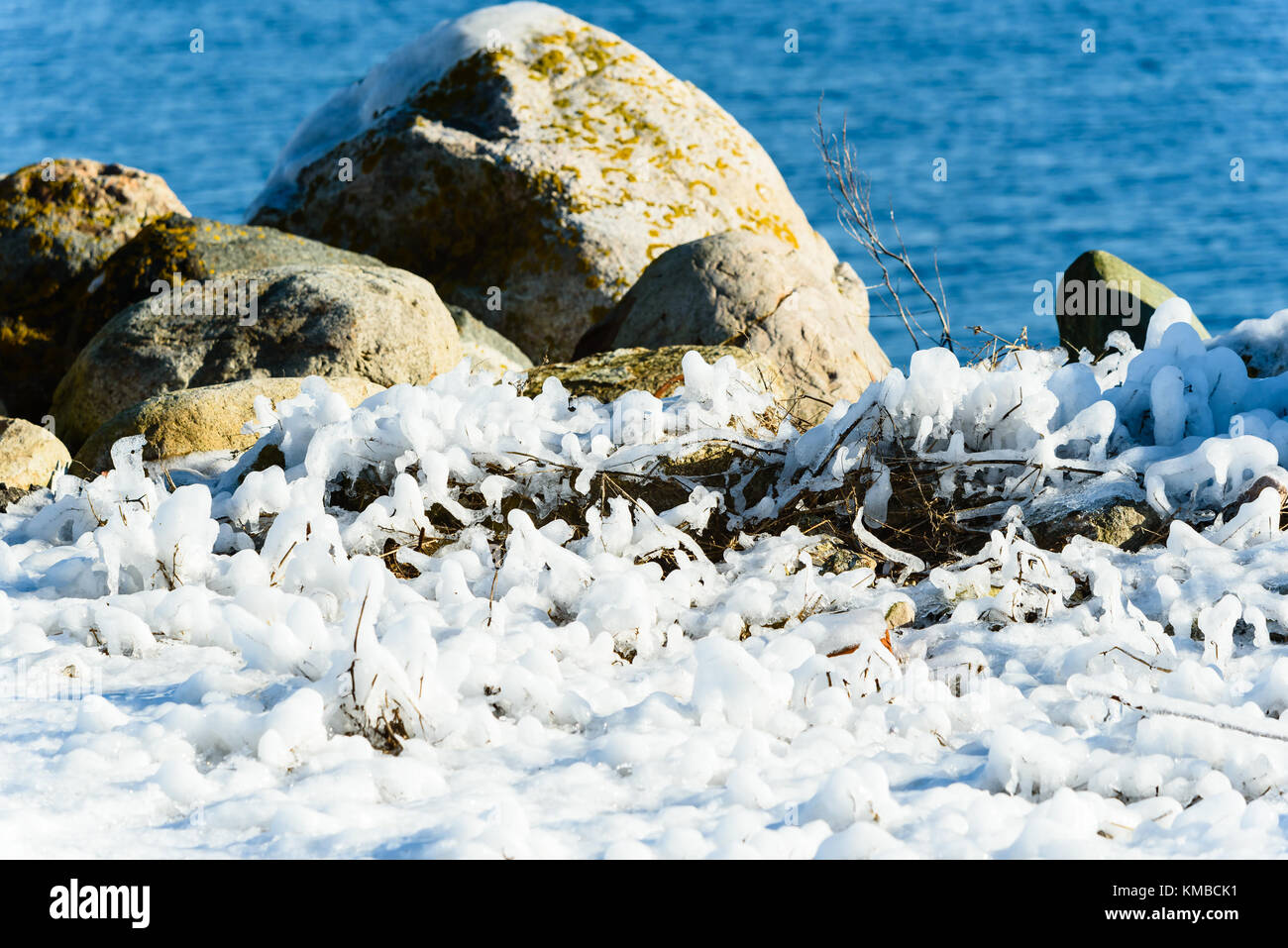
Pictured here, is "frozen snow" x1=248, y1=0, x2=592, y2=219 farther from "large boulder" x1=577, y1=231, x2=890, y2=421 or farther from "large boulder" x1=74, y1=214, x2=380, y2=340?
"large boulder" x1=577, y1=231, x2=890, y2=421

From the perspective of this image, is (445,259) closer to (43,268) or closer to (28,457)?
(43,268)

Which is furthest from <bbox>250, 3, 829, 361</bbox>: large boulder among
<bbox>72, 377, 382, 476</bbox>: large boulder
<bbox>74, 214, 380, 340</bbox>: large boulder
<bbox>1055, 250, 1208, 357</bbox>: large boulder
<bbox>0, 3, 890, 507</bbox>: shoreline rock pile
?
<bbox>72, 377, 382, 476</bbox>: large boulder

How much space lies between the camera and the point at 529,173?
784cm

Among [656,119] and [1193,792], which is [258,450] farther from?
[656,119]

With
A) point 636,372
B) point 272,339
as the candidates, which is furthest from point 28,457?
point 636,372

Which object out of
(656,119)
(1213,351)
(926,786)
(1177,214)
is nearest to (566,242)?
(656,119)

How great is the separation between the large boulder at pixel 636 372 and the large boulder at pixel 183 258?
2318mm

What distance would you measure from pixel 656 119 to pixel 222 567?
19.2 feet

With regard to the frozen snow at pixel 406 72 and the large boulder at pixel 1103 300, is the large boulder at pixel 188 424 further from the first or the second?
the large boulder at pixel 1103 300

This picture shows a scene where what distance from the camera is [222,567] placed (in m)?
3.40

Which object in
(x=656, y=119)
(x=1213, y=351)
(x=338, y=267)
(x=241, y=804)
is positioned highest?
(x=656, y=119)

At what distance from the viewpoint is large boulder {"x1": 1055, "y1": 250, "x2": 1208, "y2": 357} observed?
7078 mm

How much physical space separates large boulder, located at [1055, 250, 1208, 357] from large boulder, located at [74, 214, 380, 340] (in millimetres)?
4335

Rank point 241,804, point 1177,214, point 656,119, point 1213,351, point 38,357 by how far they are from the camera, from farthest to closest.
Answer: point 1177,214
point 656,119
point 38,357
point 1213,351
point 241,804
